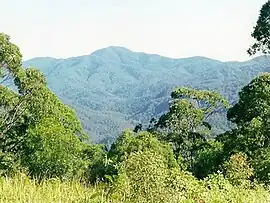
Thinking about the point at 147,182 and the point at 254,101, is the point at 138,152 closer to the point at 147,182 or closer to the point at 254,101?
the point at 147,182

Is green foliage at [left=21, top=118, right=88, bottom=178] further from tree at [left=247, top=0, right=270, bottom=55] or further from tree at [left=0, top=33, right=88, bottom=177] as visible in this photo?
tree at [left=247, top=0, right=270, bottom=55]

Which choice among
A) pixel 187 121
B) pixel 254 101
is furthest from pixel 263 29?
pixel 187 121

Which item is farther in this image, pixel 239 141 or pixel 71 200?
pixel 239 141

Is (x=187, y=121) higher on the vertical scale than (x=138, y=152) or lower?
lower

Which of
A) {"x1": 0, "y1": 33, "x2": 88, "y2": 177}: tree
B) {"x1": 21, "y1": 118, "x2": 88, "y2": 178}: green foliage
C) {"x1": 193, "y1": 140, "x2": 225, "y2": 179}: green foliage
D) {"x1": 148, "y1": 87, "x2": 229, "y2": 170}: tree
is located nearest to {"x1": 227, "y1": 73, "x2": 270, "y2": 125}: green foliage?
{"x1": 193, "y1": 140, "x2": 225, "y2": 179}: green foliage

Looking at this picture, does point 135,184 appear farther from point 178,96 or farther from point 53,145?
point 178,96

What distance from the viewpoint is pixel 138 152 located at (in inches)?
259

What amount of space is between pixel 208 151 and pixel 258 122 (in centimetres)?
877

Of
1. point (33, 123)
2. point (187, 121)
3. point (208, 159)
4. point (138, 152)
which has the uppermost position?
point (138, 152)

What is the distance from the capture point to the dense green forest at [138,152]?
6.55 m

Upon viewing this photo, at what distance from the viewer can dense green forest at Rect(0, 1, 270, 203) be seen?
655cm

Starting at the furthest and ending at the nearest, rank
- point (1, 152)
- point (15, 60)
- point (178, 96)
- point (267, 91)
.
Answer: point (178, 96) → point (267, 91) → point (1, 152) → point (15, 60)

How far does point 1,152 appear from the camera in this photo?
22328mm

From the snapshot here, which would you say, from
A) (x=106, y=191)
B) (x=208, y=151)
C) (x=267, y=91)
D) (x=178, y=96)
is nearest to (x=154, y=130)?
(x=178, y=96)
